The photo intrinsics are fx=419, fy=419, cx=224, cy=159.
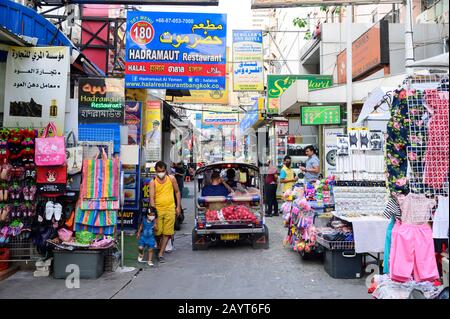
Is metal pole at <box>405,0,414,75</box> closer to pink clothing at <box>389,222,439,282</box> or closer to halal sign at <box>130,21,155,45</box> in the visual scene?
pink clothing at <box>389,222,439,282</box>

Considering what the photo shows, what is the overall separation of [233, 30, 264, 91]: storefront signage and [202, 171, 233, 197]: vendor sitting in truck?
29.1 ft

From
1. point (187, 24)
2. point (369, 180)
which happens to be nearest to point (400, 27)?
point (187, 24)

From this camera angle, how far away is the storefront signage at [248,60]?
17.2 metres

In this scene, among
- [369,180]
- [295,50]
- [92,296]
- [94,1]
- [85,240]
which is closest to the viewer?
[92,296]

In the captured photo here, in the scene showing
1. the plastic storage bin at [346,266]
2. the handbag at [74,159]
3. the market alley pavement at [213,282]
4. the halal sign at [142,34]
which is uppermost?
the halal sign at [142,34]

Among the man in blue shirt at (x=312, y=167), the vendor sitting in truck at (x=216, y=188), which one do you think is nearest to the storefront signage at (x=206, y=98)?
the man in blue shirt at (x=312, y=167)

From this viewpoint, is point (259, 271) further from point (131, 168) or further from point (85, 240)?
point (131, 168)

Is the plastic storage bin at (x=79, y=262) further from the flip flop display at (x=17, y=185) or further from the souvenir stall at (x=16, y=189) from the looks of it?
the flip flop display at (x=17, y=185)

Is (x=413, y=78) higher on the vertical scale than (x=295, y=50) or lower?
lower

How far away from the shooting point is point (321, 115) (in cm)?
1430

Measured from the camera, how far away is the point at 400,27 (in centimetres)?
1472

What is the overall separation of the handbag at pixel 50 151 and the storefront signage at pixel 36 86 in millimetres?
561

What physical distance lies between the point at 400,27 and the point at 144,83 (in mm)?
9884

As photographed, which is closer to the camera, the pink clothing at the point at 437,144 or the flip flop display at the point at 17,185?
the pink clothing at the point at 437,144
